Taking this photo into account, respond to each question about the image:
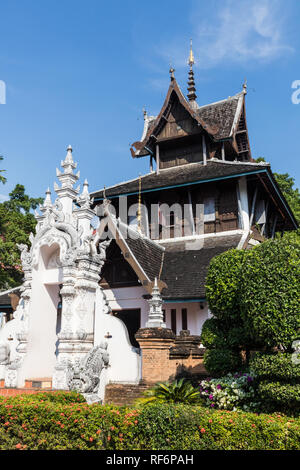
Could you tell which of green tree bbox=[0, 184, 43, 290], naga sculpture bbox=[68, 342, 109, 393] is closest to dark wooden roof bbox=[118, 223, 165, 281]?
naga sculpture bbox=[68, 342, 109, 393]

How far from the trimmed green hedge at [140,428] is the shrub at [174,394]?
2726mm

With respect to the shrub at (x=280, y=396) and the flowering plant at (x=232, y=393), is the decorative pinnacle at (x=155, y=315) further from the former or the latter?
the shrub at (x=280, y=396)

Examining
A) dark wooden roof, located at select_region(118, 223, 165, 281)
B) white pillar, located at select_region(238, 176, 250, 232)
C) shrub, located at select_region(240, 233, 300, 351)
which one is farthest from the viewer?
white pillar, located at select_region(238, 176, 250, 232)

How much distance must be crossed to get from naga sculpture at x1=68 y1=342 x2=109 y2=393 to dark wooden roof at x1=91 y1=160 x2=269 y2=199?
9.10m

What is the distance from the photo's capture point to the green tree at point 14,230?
75.8 ft

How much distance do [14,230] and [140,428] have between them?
20138 millimetres

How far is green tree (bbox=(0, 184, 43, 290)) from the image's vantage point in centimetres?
2311

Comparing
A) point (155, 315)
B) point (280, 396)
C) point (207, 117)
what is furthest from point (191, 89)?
point (280, 396)

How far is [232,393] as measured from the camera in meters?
8.26

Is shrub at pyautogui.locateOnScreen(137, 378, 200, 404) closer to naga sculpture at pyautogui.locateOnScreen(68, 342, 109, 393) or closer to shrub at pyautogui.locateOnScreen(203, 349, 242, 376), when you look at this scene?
shrub at pyautogui.locateOnScreen(203, 349, 242, 376)

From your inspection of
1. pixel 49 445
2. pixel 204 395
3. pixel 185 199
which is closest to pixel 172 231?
pixel 185 199

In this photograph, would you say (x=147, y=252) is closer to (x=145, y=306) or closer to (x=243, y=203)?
(x=145, y=306)

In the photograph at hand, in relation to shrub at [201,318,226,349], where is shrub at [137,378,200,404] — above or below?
below

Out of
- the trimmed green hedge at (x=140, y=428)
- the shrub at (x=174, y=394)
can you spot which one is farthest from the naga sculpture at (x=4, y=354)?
the trimmed green hedge at (x=140, y=428)
